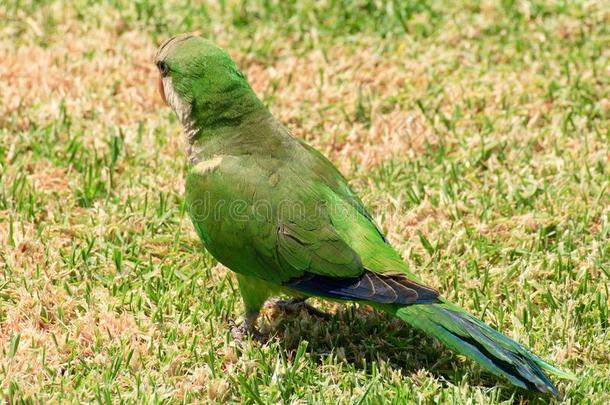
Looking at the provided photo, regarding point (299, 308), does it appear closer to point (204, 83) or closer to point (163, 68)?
point (204, 83)

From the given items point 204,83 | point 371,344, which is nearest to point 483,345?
point 371,344

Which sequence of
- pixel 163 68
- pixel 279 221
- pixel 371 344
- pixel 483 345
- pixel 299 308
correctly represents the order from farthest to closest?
pixel 299 308 < pixel 163 68 < pixel 371 344 < pixel 279 221 < pixel 483 345

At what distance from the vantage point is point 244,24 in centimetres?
729

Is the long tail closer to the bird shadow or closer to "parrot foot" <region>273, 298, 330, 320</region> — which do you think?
the bird shadow

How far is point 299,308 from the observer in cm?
478

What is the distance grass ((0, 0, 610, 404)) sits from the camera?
13.9 feet

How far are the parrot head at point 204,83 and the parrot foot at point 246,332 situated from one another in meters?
0.98

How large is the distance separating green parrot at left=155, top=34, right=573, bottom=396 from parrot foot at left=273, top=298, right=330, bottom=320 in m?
0.09

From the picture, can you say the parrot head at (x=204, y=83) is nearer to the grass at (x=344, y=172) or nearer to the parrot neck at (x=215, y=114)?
the parrot neck at (x=215, y=114)

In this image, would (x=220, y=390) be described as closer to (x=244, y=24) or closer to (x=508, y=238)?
(x=508, y=238)

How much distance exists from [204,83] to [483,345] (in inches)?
71.2

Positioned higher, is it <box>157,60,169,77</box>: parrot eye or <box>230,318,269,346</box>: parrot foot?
<box>157,60,169,77</box>: parrot eye

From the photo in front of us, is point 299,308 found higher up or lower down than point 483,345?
lower down

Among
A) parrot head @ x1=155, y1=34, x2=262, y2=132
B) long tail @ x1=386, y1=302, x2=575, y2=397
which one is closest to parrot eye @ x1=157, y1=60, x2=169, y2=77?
parrot head @ x1=155, y1=34, x2=262, y2=132
